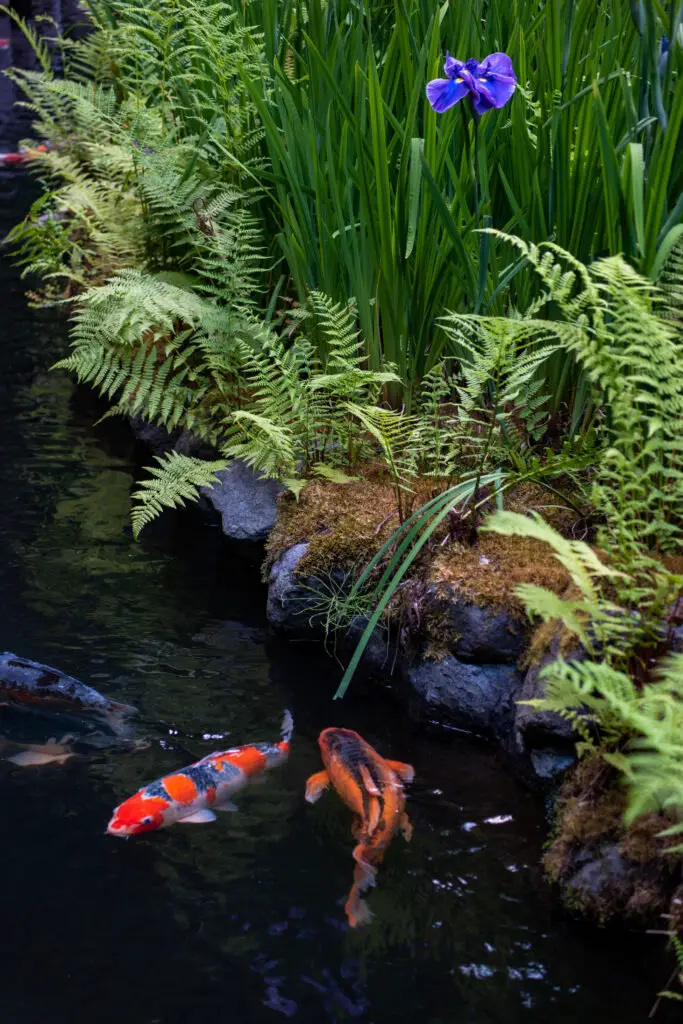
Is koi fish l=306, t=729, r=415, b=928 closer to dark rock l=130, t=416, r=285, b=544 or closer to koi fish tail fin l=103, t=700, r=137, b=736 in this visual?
koi fish tail fin l=103, t=700, r=137, b=736

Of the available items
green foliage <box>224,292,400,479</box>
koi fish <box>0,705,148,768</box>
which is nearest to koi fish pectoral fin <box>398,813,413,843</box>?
koi fish <box>0,705,148,768</box>

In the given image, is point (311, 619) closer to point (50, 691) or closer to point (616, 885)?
point (50, 691)

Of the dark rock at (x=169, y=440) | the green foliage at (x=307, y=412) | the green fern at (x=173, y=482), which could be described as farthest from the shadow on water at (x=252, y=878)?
the dark rock at (x=169, y=440)

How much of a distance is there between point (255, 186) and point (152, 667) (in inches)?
101

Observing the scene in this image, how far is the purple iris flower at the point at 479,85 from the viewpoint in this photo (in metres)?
3.42

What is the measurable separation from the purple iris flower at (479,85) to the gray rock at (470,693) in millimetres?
1902

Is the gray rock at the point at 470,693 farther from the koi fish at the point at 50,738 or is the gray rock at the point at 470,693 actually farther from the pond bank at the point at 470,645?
the koi fish at the point at 50,738

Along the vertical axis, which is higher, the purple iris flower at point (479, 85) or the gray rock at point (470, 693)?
the purple iris flower at point (479, 85)

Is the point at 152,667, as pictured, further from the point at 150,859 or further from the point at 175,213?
the point at 175,213

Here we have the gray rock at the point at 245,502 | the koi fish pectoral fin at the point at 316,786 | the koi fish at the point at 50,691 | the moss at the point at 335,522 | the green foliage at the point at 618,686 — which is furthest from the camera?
the gray rock at the point at 245,502

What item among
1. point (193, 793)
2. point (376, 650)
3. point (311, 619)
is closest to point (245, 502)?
point (311, 619)

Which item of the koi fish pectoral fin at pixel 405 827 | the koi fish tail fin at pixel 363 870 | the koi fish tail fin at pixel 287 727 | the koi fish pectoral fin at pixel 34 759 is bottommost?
the koi fish tail fin at pixel 363 870

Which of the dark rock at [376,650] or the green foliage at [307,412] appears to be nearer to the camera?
the dark rock at [376,650]

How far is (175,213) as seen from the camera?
5.28 metres
